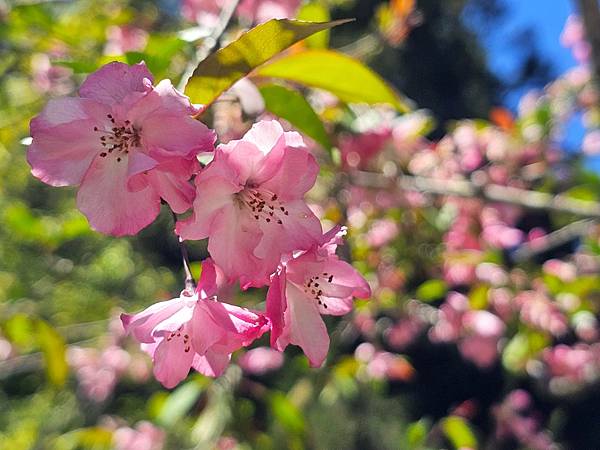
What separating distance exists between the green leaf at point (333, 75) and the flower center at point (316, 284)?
25cm

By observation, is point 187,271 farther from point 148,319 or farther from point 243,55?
point 243,55

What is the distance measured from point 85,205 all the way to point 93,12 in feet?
6.22

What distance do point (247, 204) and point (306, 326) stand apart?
0.12m

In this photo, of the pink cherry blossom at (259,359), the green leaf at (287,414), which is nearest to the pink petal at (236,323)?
the green leaf at (287,414)

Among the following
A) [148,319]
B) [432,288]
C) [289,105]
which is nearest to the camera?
[148,319]

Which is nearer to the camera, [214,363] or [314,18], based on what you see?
[214,363]

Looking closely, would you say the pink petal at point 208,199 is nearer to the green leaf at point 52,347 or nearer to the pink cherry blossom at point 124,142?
the pink cherry blossom at point 124,142

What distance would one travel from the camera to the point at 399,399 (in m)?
7.09

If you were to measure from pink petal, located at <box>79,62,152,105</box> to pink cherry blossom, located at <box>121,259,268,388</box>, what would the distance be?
14 cm

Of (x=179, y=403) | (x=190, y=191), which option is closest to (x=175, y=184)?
(x=190, y=191)

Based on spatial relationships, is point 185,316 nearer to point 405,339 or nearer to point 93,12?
point 93,12

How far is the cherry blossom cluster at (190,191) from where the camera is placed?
530 millimetres

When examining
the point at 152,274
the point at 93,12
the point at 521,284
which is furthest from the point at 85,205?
the point at 152,274

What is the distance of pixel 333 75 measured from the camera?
2.76 ft
